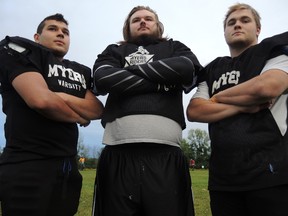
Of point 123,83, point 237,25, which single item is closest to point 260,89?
point 237,25

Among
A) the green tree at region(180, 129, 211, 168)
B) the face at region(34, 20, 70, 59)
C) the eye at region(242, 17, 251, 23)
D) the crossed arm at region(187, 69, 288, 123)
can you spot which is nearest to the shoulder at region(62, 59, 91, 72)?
the face at region(34, 20, 70, 59)

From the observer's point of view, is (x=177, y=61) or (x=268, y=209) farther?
(x=177, y=61)

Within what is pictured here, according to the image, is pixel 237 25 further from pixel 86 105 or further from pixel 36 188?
pixel 36 188

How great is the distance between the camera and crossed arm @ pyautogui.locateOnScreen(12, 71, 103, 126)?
127 inches

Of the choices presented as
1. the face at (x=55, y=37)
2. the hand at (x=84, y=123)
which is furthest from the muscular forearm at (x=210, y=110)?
the face at (x=55, y=37)

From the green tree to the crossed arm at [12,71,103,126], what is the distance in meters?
88.2

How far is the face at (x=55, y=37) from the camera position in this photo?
403 centimetres

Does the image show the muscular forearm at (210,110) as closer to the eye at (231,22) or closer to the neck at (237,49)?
the neck at (237,49)

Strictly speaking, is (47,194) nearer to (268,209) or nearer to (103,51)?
(103,51)

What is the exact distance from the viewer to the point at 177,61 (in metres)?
3.33

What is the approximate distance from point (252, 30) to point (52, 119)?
2.47m

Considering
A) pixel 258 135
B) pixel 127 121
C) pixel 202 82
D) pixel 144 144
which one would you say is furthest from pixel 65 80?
pixel 258 135

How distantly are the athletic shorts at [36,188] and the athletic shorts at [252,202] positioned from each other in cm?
157

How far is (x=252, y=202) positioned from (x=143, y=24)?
7.53 feet
